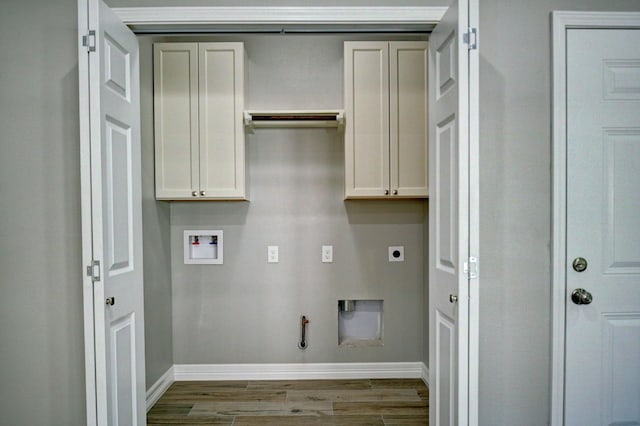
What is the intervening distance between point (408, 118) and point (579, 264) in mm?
1528

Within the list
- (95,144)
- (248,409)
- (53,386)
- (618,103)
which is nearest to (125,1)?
(95,144)

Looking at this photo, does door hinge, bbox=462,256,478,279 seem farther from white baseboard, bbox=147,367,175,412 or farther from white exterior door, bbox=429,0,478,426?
white baseboard, bbox=147,367,175,412

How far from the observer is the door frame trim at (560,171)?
6.12ft

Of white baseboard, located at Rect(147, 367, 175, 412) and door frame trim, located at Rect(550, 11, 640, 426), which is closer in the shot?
door frame trim, located at Rect(550, 11, 640, 426)

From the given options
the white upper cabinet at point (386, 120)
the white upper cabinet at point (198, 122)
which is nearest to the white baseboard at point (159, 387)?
the white upper cabinet at point (198, 122)

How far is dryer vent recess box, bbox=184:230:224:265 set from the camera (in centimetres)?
329

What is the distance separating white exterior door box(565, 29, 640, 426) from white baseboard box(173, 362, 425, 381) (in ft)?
5.12

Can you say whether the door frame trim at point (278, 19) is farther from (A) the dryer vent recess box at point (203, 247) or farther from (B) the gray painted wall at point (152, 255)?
(A) the dryer vent recess box at point (203, 247)

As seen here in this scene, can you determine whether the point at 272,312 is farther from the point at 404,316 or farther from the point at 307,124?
the point at 307,124

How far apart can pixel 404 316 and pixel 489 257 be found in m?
1.60

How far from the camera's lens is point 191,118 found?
9.66ft

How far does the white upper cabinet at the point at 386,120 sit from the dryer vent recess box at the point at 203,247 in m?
1.14

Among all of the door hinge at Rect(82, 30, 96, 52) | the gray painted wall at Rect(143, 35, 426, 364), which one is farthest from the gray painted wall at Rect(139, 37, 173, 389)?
the door hinge at Rect(82, 30, 96, 52)

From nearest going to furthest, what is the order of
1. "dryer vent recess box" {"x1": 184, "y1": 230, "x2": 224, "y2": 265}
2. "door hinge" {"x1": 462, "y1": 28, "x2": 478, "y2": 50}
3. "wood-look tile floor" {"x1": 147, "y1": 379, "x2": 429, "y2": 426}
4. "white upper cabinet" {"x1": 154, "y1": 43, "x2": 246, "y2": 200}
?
1. "door hinge" {"x1": 462, "y1": 28, "x2": 478, "y2": 50}
2. "wood-look tile floor" {"x1": 147, "y1": 379, "x2": 429, "y2": 426}
3. "white upper cabinet" {"x1": 154, "y1": 43, "x2": 246, "y2": 200}
4. "dryer vent recess box" {"x1": 184, "y1": 230, "x2": 224, "y2": 265}
